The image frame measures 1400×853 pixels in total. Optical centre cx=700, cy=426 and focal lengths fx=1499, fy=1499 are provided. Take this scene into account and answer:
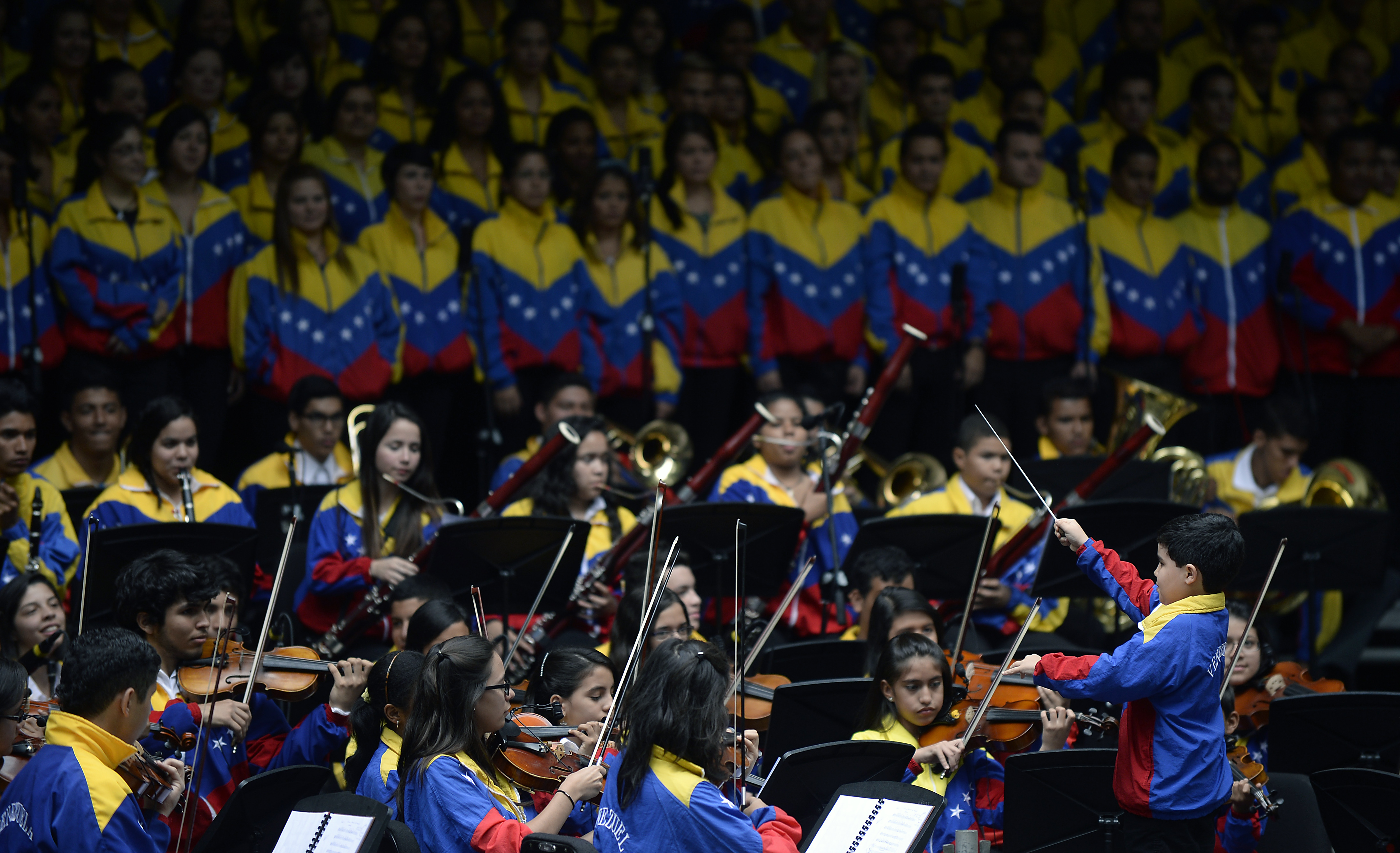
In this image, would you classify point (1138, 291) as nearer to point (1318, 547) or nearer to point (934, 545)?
point (1318, 547)

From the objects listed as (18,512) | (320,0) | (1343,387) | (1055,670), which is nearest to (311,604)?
(18,512)

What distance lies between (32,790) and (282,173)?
4106mm

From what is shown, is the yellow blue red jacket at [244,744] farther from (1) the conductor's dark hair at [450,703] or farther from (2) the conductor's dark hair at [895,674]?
(2) the conductor's dark hair at [895,674]

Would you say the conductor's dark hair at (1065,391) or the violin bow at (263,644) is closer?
the violin bow at (263,644)

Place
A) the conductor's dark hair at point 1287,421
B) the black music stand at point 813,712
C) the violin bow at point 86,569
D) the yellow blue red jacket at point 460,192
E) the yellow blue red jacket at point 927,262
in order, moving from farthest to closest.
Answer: the yellow blue red jacket at point 927,262 → the yellow blue red jacket at point 460,192 → the conductor's dark hair at point 1287,421 → the violin bow at point 86,569 → the black music stand at point 813,712

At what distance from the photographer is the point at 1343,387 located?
26.0ft

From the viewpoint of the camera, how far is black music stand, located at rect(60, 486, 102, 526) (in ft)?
18.4

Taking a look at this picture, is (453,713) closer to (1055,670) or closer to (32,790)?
(32,790)

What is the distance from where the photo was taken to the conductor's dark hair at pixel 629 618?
15.4ft

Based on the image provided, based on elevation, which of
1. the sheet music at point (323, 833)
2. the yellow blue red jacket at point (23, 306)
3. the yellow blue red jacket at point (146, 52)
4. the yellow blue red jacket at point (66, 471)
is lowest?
the sheet music at point (323, 833)

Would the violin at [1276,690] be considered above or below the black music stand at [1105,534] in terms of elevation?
below

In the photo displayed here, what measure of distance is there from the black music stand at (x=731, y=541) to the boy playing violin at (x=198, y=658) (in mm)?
1278

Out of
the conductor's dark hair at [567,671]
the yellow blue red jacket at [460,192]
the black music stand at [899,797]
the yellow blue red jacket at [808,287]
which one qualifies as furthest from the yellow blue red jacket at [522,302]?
the black music stand at [899,797]

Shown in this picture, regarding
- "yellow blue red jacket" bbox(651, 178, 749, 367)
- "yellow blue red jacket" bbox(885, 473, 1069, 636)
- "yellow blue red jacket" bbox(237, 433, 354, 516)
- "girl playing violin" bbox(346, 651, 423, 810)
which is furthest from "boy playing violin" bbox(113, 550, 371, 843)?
"yellow blue red jacket" bbox(651, 178, 749, 367)
